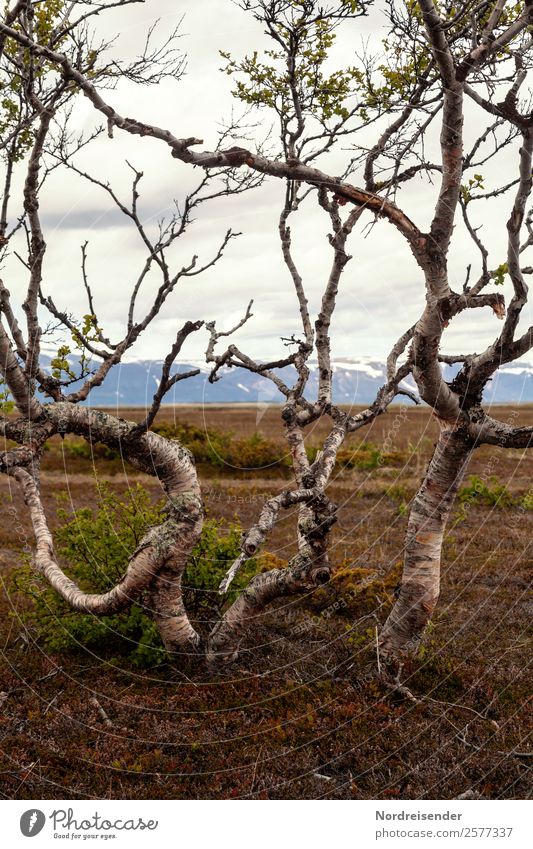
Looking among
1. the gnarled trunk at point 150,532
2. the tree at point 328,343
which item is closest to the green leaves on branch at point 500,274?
the tree at point 328,343

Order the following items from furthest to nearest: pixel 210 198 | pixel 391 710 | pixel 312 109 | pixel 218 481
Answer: pixel 218 481 < pixel 312 109 < pixel 210 198 < pixel 391 710

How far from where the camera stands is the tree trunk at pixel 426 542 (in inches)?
285

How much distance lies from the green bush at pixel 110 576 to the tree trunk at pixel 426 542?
2.23 m

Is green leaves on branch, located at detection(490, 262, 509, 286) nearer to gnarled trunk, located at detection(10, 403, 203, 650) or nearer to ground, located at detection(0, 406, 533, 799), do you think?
ground, located at detection(0, 406, 533, 799)

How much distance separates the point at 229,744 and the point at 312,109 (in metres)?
8.59

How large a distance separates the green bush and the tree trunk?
7.32 feet

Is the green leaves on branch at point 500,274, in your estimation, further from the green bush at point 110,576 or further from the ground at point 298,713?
the green bush at point 110,576

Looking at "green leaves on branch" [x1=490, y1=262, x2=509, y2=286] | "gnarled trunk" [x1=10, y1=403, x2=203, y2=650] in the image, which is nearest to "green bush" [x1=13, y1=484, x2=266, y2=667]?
"gnarled trunk" [x1=10, y1=403, x2=203, y2=650]

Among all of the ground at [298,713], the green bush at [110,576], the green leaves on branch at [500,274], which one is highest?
the green leaves on branch at [500,274]

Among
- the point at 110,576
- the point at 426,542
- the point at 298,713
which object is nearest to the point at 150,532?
the point at 110,576

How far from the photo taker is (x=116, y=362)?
303 inches
